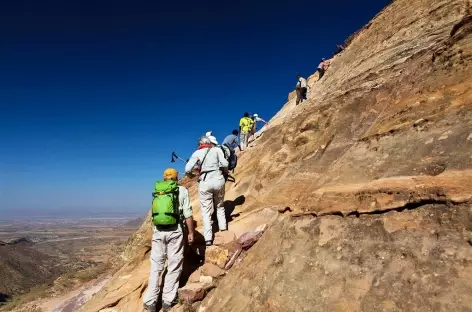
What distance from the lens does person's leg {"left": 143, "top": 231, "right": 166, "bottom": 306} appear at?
8.97m

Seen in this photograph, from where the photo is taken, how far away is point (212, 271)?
29.0 feet

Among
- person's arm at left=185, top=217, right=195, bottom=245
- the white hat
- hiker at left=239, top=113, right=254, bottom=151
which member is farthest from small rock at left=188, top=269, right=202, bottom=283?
hiker at left=239, top=113, right=254, bottom=151

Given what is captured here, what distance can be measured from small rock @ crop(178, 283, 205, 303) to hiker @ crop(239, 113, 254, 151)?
15.6 metres

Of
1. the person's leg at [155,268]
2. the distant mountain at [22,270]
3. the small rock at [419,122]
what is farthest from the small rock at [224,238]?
the distant mountain at [22,270]

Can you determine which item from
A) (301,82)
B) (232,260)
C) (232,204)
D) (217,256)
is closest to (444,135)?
(232,260)

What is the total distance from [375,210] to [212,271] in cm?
450

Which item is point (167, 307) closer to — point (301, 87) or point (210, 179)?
point (210, 179)

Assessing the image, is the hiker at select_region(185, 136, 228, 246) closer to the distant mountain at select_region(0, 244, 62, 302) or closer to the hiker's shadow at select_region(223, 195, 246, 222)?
the hiker's shadow at select_region(223, 195, 246, 222)

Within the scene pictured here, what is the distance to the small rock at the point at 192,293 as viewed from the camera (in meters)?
8.39

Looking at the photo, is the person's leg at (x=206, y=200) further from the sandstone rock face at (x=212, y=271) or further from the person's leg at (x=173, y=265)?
the sandstone rock face at (x=212, y=271)

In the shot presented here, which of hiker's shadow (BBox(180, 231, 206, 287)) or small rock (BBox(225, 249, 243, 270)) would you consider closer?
small rock (BBox(225, 249, 243, 270))

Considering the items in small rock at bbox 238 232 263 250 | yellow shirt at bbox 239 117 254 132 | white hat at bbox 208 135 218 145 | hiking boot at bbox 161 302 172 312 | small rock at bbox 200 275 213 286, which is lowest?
hiking boot at bbox 161 302 172 312

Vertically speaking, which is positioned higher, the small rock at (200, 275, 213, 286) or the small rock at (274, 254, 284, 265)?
the small rock at (274, 254, 284, 265)

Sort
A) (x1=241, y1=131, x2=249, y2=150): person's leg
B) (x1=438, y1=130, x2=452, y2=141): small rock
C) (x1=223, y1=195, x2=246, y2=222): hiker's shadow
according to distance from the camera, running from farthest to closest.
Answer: (x1=241, y1=131, x2=249, y2=150): person's leg → (x1=223, y1=195, x2=246, y2=222): hiker's shadow → (x1=438, y1=130, x2=452, y2=141): small rock
